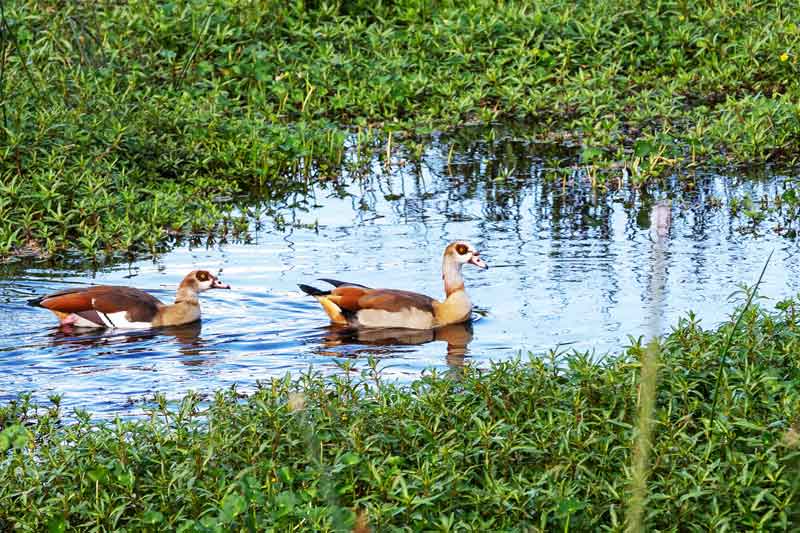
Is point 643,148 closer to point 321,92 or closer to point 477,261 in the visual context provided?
point 477,261

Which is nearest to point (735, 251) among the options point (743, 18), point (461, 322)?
point (461, 322)

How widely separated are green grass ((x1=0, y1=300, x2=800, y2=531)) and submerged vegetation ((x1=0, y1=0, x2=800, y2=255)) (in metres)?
4.55

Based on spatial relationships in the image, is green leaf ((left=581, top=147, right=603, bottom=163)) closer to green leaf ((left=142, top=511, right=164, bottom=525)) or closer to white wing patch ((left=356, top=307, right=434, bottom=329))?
white wing patch ((left=356, top=307, right=434, bottom=329))

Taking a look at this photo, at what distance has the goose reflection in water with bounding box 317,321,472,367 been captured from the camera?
9.06 metres

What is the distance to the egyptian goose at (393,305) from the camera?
9.45m

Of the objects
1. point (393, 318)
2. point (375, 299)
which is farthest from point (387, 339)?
point (375, 299)

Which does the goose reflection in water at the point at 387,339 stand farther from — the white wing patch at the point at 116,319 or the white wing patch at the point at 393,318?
the white wing patch at the point at 116,319

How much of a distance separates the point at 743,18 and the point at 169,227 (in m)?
6.79

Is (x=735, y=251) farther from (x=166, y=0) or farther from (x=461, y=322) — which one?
(x=166, y=0)

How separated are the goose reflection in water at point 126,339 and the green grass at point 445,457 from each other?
6.15 feet

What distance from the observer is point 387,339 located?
374 inches

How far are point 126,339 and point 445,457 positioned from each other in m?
3.88

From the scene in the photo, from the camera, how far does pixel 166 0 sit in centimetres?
1516

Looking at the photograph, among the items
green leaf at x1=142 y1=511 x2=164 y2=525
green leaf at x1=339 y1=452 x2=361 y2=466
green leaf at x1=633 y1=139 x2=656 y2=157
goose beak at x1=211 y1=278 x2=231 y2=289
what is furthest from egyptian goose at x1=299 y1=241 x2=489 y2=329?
green leaf at x1=142 y1=511 x2=164 y2=525
